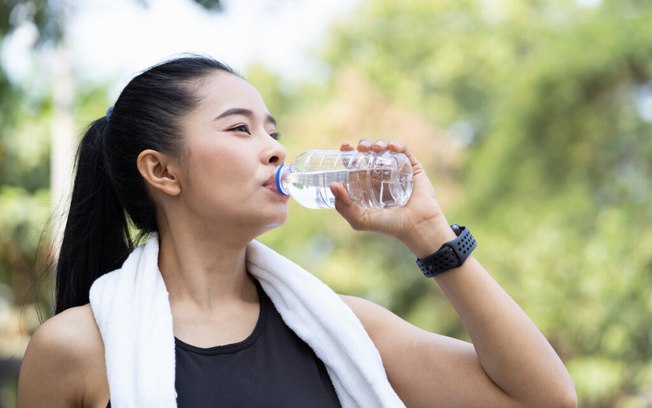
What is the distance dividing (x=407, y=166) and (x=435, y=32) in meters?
16.1

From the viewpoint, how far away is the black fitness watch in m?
1.79

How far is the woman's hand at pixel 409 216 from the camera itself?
1.82 metres

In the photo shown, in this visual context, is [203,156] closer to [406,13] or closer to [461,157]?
[461,157]

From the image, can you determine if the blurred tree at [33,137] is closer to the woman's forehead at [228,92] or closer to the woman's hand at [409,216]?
the woman's forehead at [228,92]

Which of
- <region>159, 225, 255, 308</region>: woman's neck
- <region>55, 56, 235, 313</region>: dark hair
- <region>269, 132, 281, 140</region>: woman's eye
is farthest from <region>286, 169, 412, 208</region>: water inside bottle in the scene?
<region>55, 56, 235, 313</region>: dark hair

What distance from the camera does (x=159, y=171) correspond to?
2.01m

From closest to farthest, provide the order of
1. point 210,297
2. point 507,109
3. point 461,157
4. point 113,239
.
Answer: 1. point 210,297
2. point 113,239
3. point 507,109
4. point 461,157

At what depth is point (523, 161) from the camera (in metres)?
→ 10.0

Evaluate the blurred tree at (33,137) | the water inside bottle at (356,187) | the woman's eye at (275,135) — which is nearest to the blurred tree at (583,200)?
the blurred tree at (33,137)

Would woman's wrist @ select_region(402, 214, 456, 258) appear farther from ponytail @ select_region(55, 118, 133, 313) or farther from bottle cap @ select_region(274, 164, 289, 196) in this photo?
ponytail @ select_region(55, 118, 133, 313)

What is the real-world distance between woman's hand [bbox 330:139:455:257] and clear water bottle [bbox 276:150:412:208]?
3 centimetres

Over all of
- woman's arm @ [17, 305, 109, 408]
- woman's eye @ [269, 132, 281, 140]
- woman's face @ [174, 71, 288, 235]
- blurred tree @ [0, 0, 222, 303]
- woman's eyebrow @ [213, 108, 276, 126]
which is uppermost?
blurred tree @ [0, 0, 222, 303]

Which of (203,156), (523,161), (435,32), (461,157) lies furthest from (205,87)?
(435,32)

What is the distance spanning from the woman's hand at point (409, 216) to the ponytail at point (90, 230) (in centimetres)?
62
